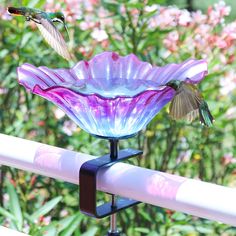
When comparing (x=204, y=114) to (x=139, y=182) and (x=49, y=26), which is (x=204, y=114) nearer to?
(x=139, y=182)

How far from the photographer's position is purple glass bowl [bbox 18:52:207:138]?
1043 millimetres

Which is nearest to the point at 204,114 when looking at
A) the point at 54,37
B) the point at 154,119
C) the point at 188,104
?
the point at 188,104

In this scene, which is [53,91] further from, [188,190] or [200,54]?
[200,54]

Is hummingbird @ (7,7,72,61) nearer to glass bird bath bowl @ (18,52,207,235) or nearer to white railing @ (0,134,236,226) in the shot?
glass bird bath bowl @ (18,52,207,235)

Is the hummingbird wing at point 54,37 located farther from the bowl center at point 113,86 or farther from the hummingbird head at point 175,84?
the hummingbird head at point 175,84

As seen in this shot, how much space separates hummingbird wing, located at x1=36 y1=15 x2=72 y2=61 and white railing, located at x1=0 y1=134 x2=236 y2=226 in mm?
155

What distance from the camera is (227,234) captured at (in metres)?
2.20

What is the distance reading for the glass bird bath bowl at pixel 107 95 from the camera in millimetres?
1037

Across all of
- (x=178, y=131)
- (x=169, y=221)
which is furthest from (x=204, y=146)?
(x=169, y=221)

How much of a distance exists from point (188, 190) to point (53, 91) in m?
0.24

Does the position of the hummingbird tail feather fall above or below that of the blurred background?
above

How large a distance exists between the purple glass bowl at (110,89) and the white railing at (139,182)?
66 mm

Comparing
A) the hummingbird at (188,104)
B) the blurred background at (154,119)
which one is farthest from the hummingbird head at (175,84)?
the blurred background at (154,119)

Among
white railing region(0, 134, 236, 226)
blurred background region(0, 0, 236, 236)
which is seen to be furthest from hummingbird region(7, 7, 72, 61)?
blurred background region(0, 0, 236, 236)
